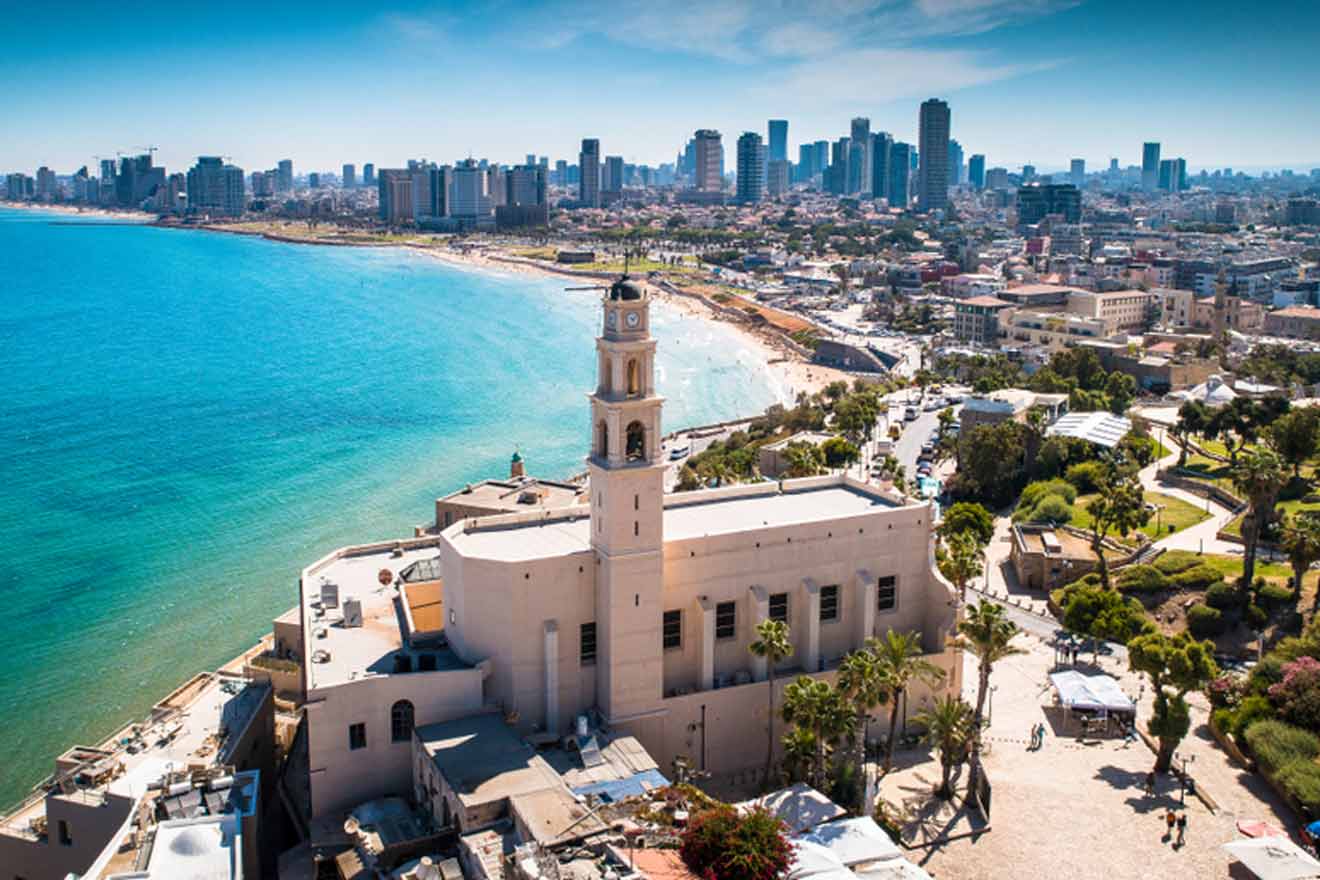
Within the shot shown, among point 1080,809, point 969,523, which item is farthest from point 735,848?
point 969,523

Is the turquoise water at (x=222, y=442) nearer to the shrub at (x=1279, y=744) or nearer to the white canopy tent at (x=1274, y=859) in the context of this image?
the white canopy tent at (x=1274, y=859)

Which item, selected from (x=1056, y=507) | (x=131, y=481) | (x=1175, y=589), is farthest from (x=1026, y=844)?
(x=131, y=481)

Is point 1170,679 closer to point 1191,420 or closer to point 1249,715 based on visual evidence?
point 1249,715

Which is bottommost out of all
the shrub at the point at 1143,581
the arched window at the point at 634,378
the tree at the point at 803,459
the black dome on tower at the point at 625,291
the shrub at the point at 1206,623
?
the shrub at the point at 1206,623

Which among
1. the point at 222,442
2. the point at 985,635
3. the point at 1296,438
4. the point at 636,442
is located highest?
the point at 636,442

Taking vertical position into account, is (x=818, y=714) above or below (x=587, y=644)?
below

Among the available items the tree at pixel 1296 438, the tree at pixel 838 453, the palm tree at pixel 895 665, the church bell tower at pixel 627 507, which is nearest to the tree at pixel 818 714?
the palm tree at pixel 895 665

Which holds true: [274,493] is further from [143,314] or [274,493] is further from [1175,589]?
[143,314]
